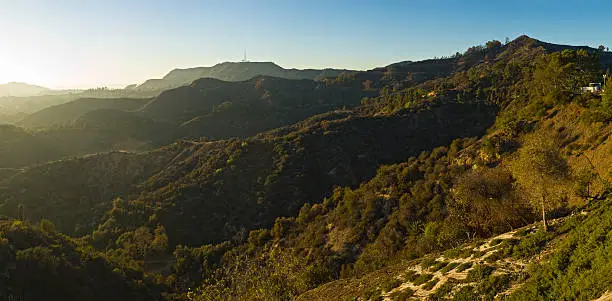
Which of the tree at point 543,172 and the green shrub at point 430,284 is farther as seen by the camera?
the tree at point 543,172

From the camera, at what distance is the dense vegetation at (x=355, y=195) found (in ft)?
73.7

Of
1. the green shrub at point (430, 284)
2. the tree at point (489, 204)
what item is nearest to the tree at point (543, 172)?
the tree at point (489, 204)

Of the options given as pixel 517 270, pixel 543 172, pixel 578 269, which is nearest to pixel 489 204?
pixel 543 172

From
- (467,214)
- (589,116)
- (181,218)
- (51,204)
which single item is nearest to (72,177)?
(51,204)

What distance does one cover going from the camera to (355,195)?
56.2 metres

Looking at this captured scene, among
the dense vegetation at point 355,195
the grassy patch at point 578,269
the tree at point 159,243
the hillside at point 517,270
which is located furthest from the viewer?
the tree at point 159,243

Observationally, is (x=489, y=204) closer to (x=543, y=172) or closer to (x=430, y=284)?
(x=543, y=172)

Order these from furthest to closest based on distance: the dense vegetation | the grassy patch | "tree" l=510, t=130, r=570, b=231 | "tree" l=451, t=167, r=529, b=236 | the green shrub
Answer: "tree" l=451, t=167, r=529, b=236, the dense vegetation, "tree" l=510, t=130, r=570, b=231, the green shrub, the grassy patch

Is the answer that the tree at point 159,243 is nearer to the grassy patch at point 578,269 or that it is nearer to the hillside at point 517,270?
the hillside at point 517,270

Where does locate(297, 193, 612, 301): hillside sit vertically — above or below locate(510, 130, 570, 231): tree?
below

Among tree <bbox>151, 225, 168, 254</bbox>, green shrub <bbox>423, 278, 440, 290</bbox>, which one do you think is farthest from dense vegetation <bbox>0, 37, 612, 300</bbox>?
tree <bbox>151, 225, 168, 254</bbox>

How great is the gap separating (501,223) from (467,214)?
3.41 meters

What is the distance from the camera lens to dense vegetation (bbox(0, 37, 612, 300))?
22.5 m

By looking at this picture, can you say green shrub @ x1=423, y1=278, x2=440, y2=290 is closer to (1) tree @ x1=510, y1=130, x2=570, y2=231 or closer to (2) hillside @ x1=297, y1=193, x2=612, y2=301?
(2) hillside @ x1=297, y1=193, x2=612, y2=301
